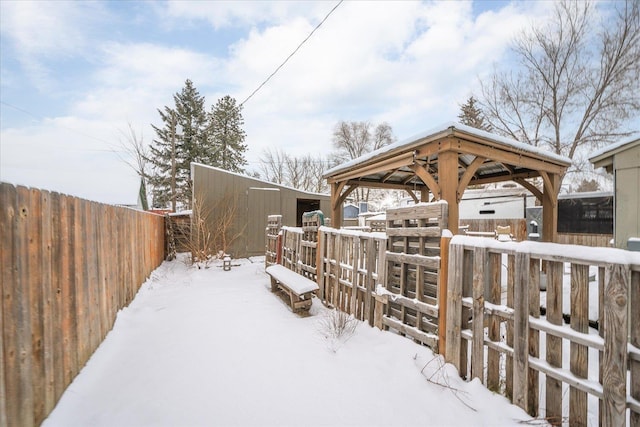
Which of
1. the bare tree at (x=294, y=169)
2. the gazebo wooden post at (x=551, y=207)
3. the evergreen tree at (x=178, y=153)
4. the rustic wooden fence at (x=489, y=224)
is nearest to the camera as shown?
the gazebo wooden post at (x=551, y=207)

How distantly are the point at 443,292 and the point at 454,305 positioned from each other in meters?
0.17

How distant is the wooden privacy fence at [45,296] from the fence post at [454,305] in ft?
9.45

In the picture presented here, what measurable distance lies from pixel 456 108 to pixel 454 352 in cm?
2209

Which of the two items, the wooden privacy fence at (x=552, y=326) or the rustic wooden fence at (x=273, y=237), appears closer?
the wooden privacy fence at (x=552, y=326)

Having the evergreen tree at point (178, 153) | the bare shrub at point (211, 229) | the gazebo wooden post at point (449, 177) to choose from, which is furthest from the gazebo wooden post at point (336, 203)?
the evergreen tree at point (178, 153)

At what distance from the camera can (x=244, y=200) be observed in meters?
10.2

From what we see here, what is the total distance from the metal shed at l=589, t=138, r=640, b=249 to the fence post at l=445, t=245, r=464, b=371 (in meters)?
4.29

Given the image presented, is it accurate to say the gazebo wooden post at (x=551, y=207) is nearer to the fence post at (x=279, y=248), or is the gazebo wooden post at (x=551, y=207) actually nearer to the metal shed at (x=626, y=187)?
the metal shed at (x=626, y=187)

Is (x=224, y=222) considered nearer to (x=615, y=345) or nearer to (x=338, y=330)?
(x=338, y=330)

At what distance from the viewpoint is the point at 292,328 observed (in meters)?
3.52

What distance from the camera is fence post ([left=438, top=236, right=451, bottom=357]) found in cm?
258

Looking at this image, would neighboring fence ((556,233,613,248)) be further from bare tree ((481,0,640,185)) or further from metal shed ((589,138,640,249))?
bare tree ((481,0,640,185))

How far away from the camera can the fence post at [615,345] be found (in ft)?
4.86

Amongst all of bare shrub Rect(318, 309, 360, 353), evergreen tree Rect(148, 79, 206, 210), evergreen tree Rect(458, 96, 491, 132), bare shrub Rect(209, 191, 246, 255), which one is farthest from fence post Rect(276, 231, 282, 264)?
evergreen tree Rect(148, 79, 206, 210)
